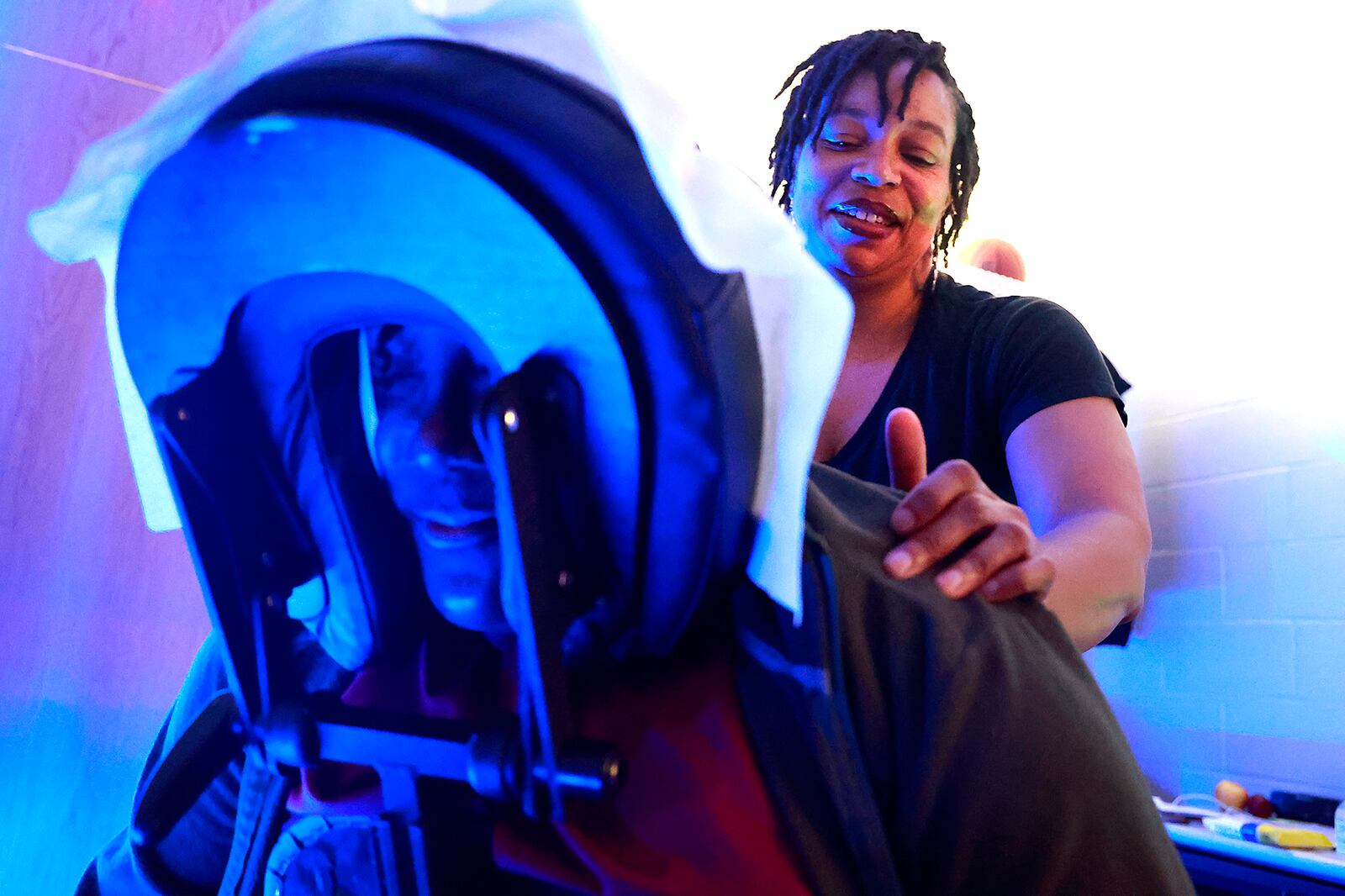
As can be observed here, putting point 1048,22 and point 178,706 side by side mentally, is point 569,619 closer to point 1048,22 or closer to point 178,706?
point 178,706

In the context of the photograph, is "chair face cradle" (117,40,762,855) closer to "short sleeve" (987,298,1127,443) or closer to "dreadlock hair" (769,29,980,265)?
"short sleeve" (987,298,1127,443)

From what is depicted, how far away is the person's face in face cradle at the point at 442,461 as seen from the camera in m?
0.43

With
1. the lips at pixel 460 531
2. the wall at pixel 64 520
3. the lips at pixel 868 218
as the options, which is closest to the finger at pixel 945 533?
the lips at pixel 460 531

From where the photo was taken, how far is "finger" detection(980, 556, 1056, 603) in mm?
490

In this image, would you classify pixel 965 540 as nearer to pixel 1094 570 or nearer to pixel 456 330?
pixel 456 330

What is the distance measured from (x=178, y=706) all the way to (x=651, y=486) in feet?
1.28

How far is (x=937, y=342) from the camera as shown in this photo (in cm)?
110

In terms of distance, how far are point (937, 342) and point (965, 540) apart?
2.07 ft

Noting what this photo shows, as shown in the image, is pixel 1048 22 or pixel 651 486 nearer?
pixel 651 486

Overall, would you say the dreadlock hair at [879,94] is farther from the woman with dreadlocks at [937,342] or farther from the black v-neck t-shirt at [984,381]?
the black v-neck t-shirt at [984,381]

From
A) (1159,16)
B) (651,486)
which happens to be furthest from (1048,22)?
(651,486)

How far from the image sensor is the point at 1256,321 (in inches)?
77.8

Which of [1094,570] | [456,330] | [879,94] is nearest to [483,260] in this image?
[456,330]

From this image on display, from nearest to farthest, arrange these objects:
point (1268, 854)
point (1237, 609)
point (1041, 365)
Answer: point (1041, 365)
point (1268, 854)
point (1237, 609)
